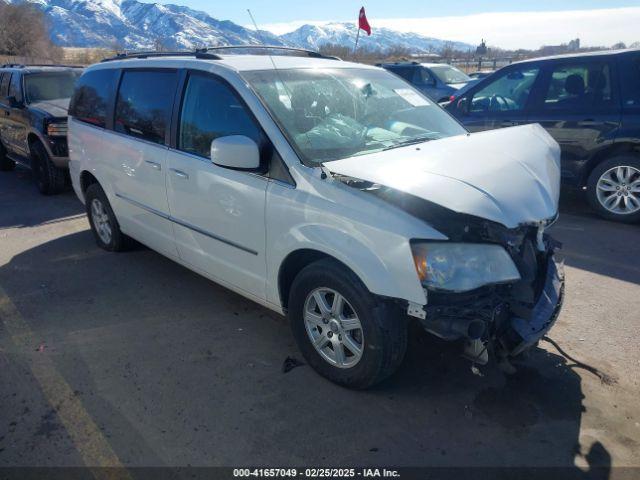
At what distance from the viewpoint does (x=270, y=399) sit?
2990 mm

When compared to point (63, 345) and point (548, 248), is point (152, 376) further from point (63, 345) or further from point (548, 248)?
point (548, 248)

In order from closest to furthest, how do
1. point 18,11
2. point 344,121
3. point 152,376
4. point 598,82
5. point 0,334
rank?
point 152,376 < point 344,121 < point 0,334 < point 598,82 < point 18,11

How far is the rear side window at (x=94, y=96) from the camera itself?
4836mm

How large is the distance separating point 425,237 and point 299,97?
149 centimetres

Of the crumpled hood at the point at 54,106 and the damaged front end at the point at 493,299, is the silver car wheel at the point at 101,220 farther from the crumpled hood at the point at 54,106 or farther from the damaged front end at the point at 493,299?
the damaged front end at the point at 493,299

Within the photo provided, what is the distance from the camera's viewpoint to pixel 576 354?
11.0 ft

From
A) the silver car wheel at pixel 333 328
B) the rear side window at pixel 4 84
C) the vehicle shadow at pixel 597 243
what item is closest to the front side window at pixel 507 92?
the vehicle shadow at pixel 597 243

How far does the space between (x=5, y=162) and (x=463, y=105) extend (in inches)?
341

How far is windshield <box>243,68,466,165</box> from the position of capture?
320cm

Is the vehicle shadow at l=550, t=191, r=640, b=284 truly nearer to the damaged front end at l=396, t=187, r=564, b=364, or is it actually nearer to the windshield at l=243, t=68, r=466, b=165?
the windshield at l=243, t=68, r=466, b=165

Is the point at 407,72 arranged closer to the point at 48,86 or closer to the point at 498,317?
the point at 48,86

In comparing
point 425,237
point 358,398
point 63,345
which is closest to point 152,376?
point 63,345

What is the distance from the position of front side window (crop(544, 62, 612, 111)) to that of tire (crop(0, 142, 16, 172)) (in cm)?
953

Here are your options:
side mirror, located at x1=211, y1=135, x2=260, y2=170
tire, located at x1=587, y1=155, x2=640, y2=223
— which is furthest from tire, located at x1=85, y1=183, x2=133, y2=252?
tire, located at x1=587, y1=155, x2=640, y2=223
